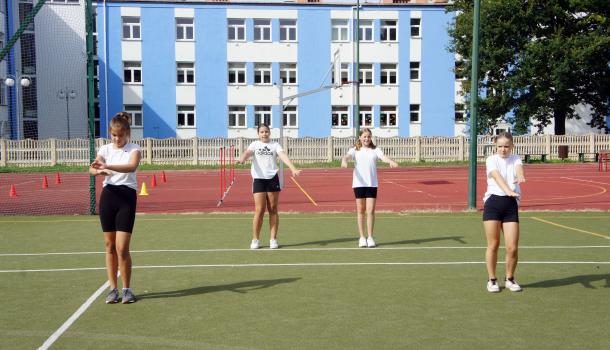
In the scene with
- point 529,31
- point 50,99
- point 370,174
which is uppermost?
point 529,31

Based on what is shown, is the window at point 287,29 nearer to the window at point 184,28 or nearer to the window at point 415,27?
the window at point 184,28

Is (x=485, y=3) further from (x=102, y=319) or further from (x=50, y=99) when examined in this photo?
(x=102, y=319)

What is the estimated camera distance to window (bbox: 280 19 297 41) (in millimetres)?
47344

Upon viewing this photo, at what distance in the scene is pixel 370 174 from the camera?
10203mm

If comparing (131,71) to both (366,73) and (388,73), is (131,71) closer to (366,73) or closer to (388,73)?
(366,73)

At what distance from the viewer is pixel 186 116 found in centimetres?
4716

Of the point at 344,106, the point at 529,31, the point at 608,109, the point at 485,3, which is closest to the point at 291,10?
the point at 344,106

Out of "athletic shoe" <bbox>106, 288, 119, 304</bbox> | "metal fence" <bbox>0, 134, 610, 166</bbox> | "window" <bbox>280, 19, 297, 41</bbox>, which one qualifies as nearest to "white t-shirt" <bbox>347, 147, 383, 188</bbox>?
"athletic shoe" <bbox>106, 288, 119, 304</bbox>

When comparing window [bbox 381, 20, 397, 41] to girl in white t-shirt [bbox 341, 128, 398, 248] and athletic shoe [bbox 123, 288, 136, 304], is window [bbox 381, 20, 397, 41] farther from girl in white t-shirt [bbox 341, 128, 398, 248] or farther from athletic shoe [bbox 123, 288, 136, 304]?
athletic shoe [bbox 123, 288, 136, 304]

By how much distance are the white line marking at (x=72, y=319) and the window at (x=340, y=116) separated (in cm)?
4170

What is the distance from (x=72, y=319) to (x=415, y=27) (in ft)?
149

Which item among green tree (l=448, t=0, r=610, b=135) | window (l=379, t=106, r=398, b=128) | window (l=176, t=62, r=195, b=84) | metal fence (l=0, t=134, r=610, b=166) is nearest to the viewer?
metal fence (l=0, t=134, r=610, b=166)

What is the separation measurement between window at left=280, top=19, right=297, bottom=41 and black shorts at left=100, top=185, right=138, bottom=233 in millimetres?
42098

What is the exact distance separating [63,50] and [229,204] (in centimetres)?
1110
